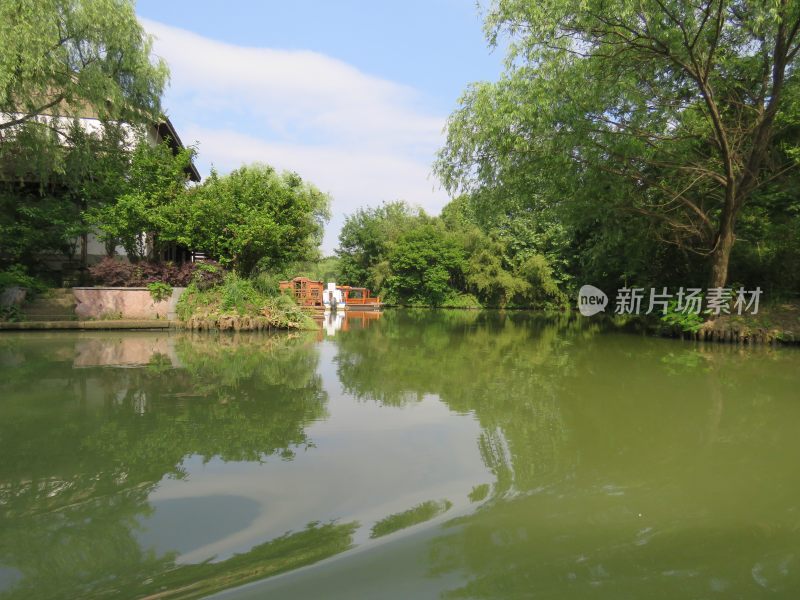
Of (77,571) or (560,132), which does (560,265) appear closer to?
(560,132)

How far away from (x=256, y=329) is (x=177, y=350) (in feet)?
14.0

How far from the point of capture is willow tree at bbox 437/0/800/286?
10.9 meters

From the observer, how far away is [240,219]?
14.9 meters

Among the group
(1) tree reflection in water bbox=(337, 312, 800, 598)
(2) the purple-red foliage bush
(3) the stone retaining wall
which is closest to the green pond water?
(1) tree reflection in water bbox=(337, 312, 800, 598)

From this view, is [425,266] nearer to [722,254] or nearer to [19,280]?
[722,254]

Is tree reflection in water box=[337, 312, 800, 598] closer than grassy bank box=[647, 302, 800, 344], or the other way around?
tree reflection in water box=[337, 312, 800, 598]

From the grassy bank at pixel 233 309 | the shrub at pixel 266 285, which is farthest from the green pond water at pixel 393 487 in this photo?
the shrub at pixel 266 285

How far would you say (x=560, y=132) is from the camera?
1234cm

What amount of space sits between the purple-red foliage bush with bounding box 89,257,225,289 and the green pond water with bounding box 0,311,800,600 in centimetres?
750

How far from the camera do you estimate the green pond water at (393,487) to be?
7.89ft

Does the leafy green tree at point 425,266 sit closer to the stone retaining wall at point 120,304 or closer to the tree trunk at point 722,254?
the tree trunk at point 722,254

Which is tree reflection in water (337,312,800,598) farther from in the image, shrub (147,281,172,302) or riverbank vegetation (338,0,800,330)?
shrub (147,281,172,302)

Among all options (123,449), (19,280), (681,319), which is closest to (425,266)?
(681,319)

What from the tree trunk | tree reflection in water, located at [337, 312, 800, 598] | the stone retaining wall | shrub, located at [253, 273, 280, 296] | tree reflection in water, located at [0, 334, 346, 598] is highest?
the tree trunk
